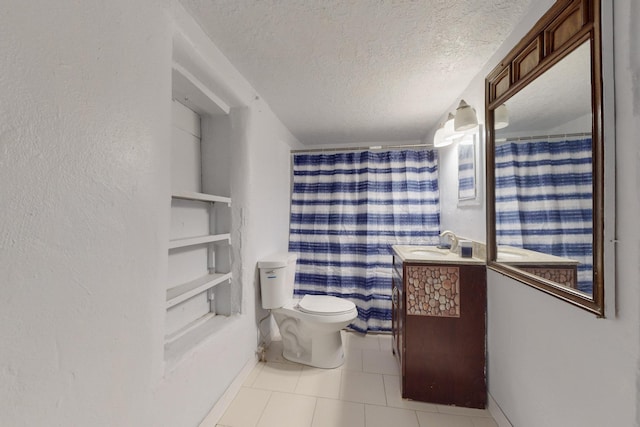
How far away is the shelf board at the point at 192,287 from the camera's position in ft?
4.18

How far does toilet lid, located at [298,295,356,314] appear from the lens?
6.56 feet

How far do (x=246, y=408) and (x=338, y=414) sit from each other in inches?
21.3

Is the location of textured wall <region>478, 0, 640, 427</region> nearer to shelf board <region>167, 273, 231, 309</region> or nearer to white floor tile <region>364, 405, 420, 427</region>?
white floor tile <region>364, 405, 420, 427</region>

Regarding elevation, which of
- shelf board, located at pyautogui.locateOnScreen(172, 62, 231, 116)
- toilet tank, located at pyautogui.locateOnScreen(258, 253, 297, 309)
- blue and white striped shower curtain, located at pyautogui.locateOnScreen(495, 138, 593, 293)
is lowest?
toilet tank, located at pyautogui.locateOnScreen(258, 253, 297, 309)

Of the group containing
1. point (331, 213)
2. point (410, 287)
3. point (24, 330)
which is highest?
point (331, 213)

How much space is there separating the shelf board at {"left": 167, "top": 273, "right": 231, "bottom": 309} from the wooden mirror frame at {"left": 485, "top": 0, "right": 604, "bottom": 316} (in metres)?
1.58

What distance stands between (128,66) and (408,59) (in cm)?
139

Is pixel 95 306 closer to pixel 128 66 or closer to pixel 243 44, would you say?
pixel 128 66

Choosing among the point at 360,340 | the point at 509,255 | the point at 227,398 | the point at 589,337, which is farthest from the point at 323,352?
the point at 589,337

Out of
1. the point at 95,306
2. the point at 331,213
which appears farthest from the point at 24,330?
the point at 331,213

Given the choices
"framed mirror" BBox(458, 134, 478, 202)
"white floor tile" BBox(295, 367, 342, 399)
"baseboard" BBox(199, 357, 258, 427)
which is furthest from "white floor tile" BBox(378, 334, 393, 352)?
"framed mirror" BBox(458, 134, 478, 202)

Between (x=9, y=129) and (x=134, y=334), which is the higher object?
(x=9, y=129)

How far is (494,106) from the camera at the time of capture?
1.49 m

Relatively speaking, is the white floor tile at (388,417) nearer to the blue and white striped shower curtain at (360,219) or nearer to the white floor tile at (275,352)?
the white floor tile at (275,352)
